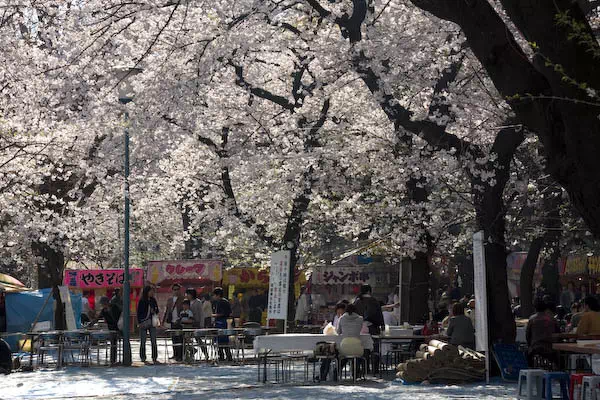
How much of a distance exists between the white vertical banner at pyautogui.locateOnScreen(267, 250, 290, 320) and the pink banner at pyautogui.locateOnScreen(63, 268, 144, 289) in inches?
603

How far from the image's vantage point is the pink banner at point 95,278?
38.2 meters

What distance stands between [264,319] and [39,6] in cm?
1892

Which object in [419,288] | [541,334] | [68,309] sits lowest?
[541,334]

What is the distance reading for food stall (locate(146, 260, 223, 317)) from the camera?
120ft

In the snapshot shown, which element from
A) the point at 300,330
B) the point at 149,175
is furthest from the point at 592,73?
the point at 149,175

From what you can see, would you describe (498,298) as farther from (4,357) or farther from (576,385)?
(4,357)

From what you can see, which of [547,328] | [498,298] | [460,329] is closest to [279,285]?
[460,329]

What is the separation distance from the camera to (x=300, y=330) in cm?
2791

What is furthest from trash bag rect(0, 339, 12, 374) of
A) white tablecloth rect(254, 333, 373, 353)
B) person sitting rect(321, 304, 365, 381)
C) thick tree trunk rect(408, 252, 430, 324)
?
thick tree trunk rect(408, 252, 430, 324)

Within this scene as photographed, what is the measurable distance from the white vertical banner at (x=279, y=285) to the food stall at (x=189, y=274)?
12.8 m

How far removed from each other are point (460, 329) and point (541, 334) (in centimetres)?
190

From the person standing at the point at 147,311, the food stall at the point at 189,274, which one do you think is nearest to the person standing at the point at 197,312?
the person standing at the point at 147,311

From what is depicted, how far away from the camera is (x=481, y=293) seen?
1659 cm

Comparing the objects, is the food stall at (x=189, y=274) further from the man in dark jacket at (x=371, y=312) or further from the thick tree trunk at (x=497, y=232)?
the thick tree trunk at (x=497, y=232)
